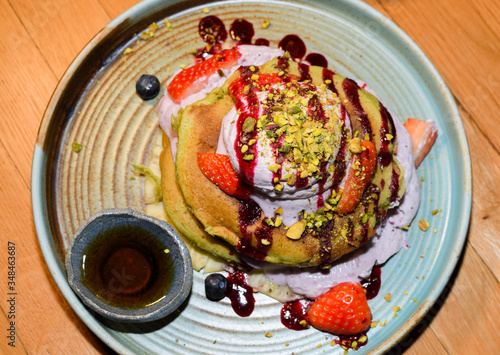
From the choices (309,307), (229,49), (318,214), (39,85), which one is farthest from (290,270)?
(39,85)

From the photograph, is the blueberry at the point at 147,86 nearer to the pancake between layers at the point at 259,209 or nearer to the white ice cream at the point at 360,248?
the white ice cream at the point at 360,248

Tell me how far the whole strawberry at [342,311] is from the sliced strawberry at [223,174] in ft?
2.50

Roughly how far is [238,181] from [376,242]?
0.96 meters

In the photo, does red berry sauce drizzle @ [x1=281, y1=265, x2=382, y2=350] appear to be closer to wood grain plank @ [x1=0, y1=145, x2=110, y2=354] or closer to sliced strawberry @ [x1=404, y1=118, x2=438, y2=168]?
sliced strawberry @ [x1=404, y1=118, x2=438, y2=168]

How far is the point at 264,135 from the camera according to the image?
201 cm

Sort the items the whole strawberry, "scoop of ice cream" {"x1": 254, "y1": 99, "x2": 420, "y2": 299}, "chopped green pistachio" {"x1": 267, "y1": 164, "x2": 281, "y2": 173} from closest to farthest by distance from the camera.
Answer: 1. "chopped green pistachio" {"x1": 267, "y1": 164, "x2": 281, "y2": 173}
2. the whole strawberry
3. "scoop of ice cream" {"x1": 254, "y1": 99, "x2": 420, "y2": 299}

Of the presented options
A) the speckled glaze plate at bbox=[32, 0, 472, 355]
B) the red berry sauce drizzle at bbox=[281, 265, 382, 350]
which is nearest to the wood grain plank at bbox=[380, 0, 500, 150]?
the speckled glaze plate at bbox=[32, 0, 472, 355]

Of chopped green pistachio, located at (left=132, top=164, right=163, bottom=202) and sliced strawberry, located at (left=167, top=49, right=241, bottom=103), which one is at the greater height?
sliced strawberry, located at (left=167, top=49, right=241, bottom=103)

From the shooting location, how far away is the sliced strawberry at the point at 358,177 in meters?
2.14

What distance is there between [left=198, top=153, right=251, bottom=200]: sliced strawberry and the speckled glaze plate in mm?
645

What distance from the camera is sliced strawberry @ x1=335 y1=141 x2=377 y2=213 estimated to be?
84.3 inches

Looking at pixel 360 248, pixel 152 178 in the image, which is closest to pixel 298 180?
pixel 360 248

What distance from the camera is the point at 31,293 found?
8.54 ft

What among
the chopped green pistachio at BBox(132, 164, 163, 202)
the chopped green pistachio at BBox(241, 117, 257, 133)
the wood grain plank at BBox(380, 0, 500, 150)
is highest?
the wood grain plank at BBox(380, 0, 500, 150)
